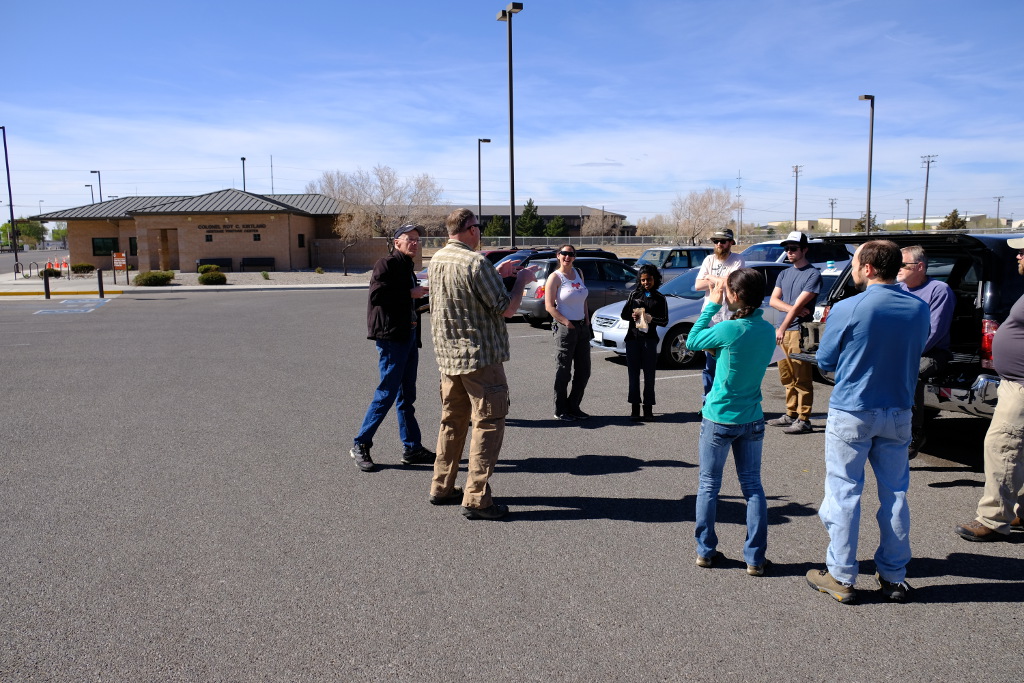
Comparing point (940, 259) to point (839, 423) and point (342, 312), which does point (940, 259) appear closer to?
point (839, 423)

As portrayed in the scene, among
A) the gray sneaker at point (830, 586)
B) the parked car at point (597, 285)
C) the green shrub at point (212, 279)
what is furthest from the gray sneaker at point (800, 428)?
the green shrub at point (212, 279)

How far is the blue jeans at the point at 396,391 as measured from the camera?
19.4 ft

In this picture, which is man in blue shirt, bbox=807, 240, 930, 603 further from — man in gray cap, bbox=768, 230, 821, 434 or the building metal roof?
the building metal roof

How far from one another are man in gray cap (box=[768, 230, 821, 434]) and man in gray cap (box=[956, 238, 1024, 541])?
7.97ft

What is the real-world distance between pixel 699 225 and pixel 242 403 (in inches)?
2898

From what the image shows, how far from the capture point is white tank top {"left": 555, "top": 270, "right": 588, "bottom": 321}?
25.1ft

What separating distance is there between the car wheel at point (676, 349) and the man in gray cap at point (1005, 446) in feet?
20.4

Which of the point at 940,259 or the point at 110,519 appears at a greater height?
the point at 940,259

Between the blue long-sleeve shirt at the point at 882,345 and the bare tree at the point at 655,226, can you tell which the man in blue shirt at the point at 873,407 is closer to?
the blue long-sleeve shirt at the point at 882,345

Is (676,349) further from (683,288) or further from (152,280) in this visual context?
(152,280)

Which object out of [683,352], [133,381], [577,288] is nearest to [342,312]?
[133,381]

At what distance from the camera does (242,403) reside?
855 cm

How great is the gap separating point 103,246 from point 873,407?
49.8 m

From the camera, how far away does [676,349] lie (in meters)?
10.8
